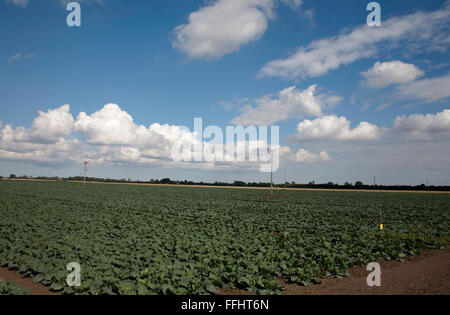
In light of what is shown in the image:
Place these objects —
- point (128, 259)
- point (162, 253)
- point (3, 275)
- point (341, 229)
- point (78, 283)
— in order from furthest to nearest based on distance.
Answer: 1. point (341, 229)
2. point (162, 253)
3. point (128, 259)
4. point (3, 275)
5. point (78, 283)

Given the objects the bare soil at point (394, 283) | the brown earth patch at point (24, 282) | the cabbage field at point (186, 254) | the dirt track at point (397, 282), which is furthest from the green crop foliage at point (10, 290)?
the dirt track at point (397, 282)

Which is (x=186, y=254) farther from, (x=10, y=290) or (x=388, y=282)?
(x=388, y=282)

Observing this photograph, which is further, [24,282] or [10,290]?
[24,282]

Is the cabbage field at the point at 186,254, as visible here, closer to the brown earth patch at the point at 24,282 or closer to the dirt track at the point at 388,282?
the brown earth patch at the point at 24,282

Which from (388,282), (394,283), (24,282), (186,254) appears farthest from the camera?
(186,254)

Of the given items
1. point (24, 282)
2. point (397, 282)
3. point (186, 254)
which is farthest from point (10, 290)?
point (397, 282)

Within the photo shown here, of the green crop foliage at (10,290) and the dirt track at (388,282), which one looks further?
the dirt track at (388,282)

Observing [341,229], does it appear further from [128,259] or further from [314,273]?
[128,259]

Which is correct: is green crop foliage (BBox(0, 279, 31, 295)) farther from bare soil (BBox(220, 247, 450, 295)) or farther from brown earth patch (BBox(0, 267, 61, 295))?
bare soil (BBox(220, 247, 450, 295))

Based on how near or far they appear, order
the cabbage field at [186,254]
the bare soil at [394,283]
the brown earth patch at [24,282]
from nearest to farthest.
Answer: the bare soil at [394,283] → the brown earth patch at [24,282] → the cabbage field at [186,254]
